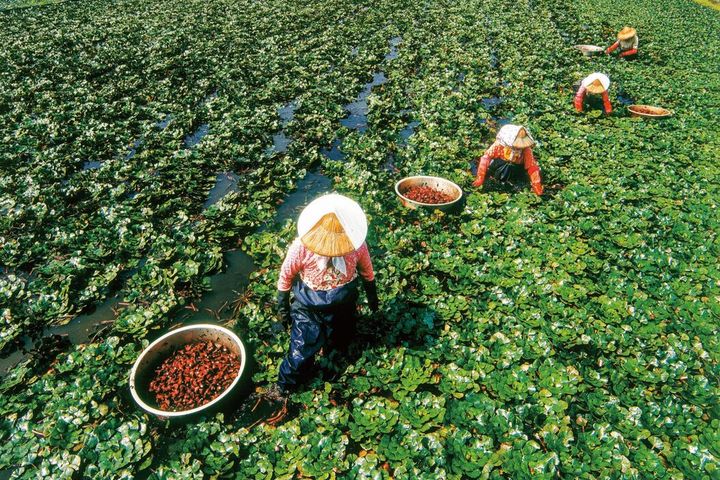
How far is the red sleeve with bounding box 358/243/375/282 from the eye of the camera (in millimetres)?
3889

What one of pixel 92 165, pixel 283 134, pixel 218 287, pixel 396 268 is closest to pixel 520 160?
pixel 396 268

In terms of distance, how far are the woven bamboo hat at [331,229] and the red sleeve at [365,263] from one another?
0.38 m

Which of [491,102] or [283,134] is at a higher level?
[283,134]

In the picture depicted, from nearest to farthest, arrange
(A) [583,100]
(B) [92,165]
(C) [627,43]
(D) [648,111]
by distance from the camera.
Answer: (B) [92,165] → (D) [648,111] → (A) [583,100] → (C) [627,43]

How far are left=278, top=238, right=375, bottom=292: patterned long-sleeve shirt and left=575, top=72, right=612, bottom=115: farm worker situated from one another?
8888mm

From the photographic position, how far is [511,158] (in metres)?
6.81

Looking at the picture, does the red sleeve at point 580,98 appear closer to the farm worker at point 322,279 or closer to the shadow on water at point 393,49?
the shadow on water at point 393,49

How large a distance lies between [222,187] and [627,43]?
15087mm

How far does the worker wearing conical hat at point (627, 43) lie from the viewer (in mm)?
13859

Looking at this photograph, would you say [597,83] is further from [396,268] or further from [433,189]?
[396,268]

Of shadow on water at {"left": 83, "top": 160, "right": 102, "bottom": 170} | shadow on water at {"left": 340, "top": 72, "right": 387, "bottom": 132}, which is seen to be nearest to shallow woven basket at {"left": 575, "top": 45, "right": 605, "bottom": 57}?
shadow on water at {"left": 340, "top": 72, "right": 387, "bottom": 132}

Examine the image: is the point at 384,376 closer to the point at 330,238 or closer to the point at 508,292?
the point at 330,238

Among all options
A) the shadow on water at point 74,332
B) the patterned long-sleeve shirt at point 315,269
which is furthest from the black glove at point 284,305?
the shadow on water at point 74,332

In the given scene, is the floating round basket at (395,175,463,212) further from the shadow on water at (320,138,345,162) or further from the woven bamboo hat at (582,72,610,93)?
the woven bamboo hat at (582,72,610,93)
